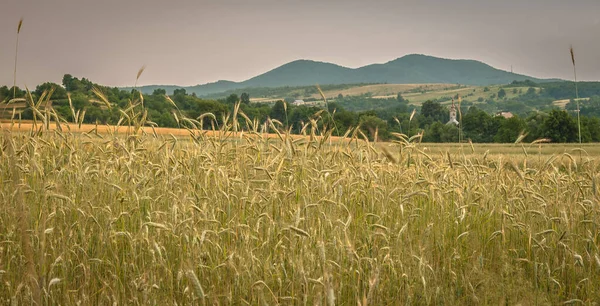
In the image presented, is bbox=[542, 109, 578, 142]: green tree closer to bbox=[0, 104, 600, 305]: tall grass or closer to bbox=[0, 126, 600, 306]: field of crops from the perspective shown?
bbox=[0, 104, 600, 305]: tall grass

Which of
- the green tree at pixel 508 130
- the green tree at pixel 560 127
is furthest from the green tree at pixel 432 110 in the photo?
the green tree at pixel 560 127

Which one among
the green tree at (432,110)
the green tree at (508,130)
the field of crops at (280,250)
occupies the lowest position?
the green tree at (508,130)

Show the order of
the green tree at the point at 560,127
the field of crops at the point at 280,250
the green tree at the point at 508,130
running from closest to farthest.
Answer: the field of crops at the point at 280,250 < the green tree at the point at 560,127 < the green tree at the point at 508,130

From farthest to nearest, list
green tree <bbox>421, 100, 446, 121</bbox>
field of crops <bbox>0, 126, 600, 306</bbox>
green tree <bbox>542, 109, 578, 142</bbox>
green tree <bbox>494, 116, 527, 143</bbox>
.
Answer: green tree <bbox>421, 100, 446, 121</bbox>, green tree <bbox>494, 116, 527, 143</bbox>, green tree <bbox>542, 109, 578, 142</bbox>, field of crops <bbox>0, 126, 600, 306</bbox>

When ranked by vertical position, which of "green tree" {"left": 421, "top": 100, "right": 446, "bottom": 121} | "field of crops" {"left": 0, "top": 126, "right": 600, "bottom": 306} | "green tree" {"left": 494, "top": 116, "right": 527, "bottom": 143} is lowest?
"green tree" {"left": 494, "top": 116, "right": 527, "bottom": 143}

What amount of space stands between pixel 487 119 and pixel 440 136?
1266 cm

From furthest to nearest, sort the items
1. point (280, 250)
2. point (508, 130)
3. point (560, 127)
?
point (508, 130), point (560, 127), point (280, 250)

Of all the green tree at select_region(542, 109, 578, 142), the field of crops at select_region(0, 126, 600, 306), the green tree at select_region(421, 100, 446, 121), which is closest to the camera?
the field of crops at select_region(0, 126, 600, 306)

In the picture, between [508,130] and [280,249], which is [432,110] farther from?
[280,249]

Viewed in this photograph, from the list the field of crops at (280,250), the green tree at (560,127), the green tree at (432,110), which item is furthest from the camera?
the green tree at (432,110)

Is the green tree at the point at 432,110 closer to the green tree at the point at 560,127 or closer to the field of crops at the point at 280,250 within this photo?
the green tree at the point at 560,127

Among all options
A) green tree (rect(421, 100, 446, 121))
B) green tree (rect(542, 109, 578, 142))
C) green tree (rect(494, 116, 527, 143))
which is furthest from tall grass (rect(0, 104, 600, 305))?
green tree (rect(421, 100, 446, 121))

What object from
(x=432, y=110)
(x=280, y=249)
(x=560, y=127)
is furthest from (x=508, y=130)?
(x=280, y=249)

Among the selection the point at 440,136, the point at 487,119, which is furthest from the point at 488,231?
the point at 487,119
